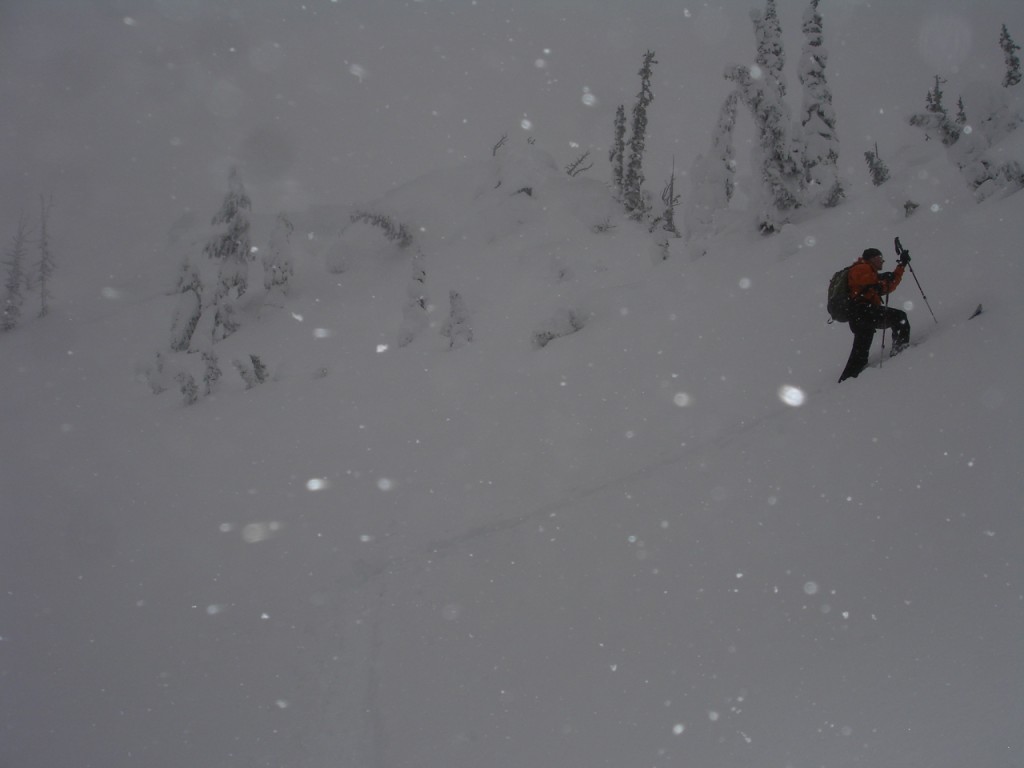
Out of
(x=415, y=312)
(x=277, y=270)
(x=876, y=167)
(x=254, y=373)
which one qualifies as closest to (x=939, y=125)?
(x=876, y=167)

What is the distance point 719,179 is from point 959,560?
17129mm

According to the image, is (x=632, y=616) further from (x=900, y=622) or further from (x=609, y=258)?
(x=609, y=258)

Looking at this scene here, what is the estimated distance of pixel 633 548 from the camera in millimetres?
4859

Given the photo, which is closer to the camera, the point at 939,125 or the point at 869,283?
the point at 869,283

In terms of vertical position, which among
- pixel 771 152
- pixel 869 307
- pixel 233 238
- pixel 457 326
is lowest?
pixel 869 307

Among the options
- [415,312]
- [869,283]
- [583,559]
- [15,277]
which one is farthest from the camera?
[15,277]

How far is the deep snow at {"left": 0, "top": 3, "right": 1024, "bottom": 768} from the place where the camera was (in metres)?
3.15

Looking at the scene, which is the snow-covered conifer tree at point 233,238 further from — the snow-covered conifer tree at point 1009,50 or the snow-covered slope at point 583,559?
the snow-covered conifer tree at point 1009,50

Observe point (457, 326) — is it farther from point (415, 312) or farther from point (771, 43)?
point (771, 43)

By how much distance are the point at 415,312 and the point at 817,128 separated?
40.7 ft

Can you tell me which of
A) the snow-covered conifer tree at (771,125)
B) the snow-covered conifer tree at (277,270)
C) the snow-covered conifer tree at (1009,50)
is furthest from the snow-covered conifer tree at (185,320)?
the snow-covered conifer tree at (1009,50)

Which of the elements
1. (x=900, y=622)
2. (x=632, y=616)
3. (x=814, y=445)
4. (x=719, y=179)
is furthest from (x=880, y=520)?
(x=719, y=179)

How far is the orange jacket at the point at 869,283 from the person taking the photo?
666cm

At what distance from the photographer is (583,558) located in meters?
4.93
